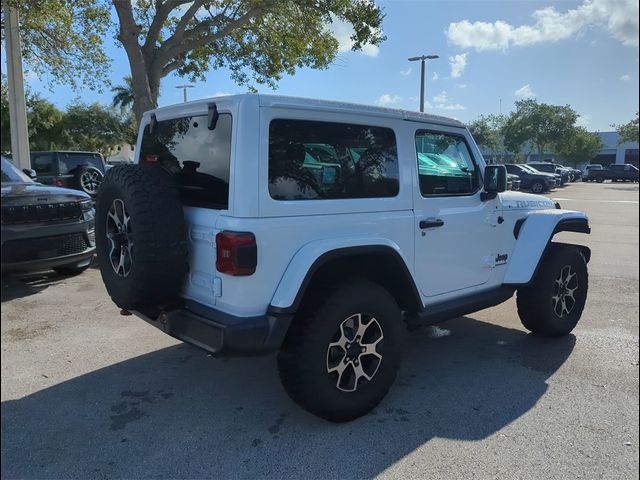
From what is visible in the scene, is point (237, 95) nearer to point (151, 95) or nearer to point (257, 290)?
point (257, 290)

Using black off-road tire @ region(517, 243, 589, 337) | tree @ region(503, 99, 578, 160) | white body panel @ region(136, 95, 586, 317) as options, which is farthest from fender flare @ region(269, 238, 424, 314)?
tree @ region(503, 99, 578, 160)

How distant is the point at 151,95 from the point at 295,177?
27.4 ft

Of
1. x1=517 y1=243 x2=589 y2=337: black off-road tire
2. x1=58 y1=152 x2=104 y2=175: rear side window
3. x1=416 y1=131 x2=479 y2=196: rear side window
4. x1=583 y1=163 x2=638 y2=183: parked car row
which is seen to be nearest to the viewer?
x1=416 y1=131 x2=479 y2=196: rear side window

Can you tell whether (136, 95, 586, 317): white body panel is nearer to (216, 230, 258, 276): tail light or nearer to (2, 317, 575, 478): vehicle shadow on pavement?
(216, 230, 258, 276): tail light

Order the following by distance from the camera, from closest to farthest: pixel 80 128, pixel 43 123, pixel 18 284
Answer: pixel 18 284 < pixel 43 123 < pixel 80 128

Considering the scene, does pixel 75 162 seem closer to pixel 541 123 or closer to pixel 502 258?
pixel 502 258

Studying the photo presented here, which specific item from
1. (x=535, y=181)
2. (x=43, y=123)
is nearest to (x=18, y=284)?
(x=535, y=181)

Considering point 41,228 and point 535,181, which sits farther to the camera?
point 535,181

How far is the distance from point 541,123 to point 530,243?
45569 millimetres

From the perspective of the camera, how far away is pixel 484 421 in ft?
10.2

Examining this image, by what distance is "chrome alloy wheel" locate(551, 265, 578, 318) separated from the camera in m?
4.48

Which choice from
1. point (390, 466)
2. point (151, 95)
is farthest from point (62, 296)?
point (151, 95)

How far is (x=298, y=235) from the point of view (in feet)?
9.20

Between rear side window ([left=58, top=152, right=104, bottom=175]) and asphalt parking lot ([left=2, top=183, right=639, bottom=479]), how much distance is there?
8.15 m
